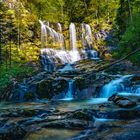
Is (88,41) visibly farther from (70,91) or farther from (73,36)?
(70,91)

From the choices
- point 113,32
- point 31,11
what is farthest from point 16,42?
point 113,32

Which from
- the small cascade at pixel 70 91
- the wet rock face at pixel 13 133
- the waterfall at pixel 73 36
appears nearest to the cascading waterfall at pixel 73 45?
the waterfall at pixel 73 36

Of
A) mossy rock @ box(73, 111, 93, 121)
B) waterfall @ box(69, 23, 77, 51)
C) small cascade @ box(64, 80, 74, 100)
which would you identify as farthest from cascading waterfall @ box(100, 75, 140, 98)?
waterfall @ box(69, 23, 77, 51)

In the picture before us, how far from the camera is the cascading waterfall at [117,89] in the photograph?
67.6ft

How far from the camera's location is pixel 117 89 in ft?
69.3

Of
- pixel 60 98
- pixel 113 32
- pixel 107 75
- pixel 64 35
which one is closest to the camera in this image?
pixel 60 98

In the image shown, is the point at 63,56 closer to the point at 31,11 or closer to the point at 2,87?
the point at 31,11

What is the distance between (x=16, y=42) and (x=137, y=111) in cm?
2769

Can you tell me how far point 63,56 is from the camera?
129 ft

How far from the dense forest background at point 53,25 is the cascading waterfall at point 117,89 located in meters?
5.54

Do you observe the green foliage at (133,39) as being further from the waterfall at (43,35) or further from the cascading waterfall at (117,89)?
the waterfall at (43,35)

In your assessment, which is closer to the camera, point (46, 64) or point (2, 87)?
point (2, 87)

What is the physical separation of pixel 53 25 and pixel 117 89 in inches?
941

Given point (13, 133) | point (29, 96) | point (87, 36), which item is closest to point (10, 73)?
point (29, 96)
